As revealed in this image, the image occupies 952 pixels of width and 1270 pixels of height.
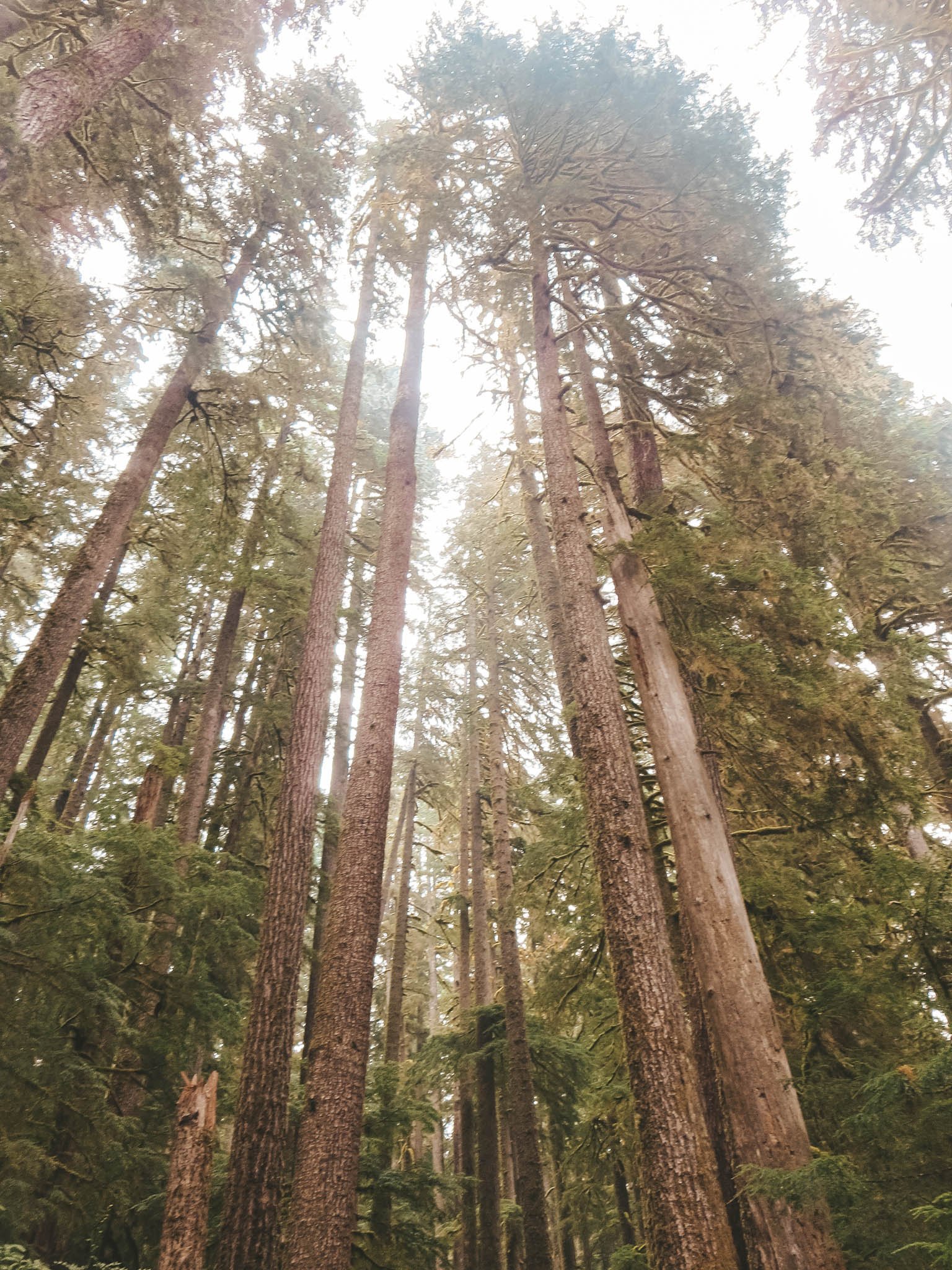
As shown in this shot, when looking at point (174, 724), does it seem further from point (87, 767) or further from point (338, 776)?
point (338, 776)

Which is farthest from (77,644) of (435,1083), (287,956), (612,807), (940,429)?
(940,429)

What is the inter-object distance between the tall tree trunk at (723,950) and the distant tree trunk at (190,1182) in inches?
138

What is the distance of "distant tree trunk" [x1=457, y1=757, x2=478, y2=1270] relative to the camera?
14125 millimetres

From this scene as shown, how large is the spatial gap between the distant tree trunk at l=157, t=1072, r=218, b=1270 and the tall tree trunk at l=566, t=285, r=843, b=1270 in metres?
3.50

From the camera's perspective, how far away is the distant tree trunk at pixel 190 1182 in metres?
4.05

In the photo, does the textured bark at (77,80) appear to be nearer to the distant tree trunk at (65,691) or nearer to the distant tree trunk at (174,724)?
the distant tree trunk at (65,691)

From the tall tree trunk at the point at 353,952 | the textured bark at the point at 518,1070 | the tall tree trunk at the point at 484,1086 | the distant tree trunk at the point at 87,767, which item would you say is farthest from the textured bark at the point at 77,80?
the tall tree trunk at the point at 484,1086

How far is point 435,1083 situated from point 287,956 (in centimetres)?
625

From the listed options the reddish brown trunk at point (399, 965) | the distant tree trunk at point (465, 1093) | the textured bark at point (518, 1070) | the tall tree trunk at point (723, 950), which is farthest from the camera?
the distant tree trunk at point (465, 1093)

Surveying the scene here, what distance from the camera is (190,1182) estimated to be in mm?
4184

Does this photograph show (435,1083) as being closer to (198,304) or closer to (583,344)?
(583,344)

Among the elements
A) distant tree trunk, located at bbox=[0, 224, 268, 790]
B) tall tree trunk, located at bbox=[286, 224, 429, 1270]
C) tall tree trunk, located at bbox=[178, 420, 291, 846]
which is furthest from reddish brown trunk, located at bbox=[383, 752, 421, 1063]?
distant tree trunk, located at bbox=[0, 224, 268, 790]

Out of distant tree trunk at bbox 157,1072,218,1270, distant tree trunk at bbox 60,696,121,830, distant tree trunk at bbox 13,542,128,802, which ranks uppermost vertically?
distant tree trunk at bbox 60,696,121,830

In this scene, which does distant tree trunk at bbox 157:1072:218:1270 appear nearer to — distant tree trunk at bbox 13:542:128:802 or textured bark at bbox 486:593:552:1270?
textured bark at bbox 486:593:552:1270
